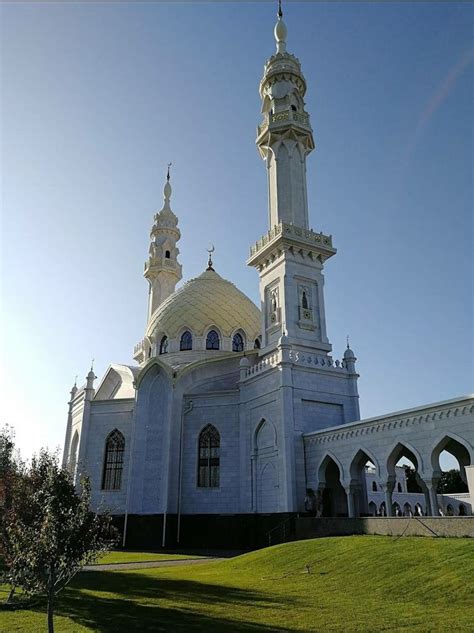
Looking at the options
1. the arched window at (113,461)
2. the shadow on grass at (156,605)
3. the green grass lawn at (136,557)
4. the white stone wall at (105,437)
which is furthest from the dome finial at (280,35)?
Answer: the shadow on grass at (156,605)

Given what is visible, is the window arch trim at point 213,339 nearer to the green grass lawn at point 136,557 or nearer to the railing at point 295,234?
the railing at point 295,234

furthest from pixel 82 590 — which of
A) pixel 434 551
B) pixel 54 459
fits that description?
pixel 434 551

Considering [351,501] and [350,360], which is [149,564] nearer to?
[351,501]

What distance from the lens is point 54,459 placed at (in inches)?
436

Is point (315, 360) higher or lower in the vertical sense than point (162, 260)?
lower

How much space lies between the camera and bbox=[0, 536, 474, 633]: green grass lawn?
8.64 m

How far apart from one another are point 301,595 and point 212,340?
76.7ft

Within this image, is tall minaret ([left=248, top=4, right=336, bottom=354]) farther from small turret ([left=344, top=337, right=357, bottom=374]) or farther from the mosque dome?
the mosque dome

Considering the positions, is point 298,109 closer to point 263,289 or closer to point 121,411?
point 263,289

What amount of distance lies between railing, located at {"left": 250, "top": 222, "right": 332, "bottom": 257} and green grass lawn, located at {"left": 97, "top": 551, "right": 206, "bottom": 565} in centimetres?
1612

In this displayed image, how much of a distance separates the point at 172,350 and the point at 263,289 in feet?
27.1

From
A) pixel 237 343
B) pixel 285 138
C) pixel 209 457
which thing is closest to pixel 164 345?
pixel 237 343

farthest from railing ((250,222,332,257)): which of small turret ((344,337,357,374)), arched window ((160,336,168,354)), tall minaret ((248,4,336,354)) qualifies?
arched window ((160,336,168,354))

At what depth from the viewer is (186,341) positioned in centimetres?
3406
